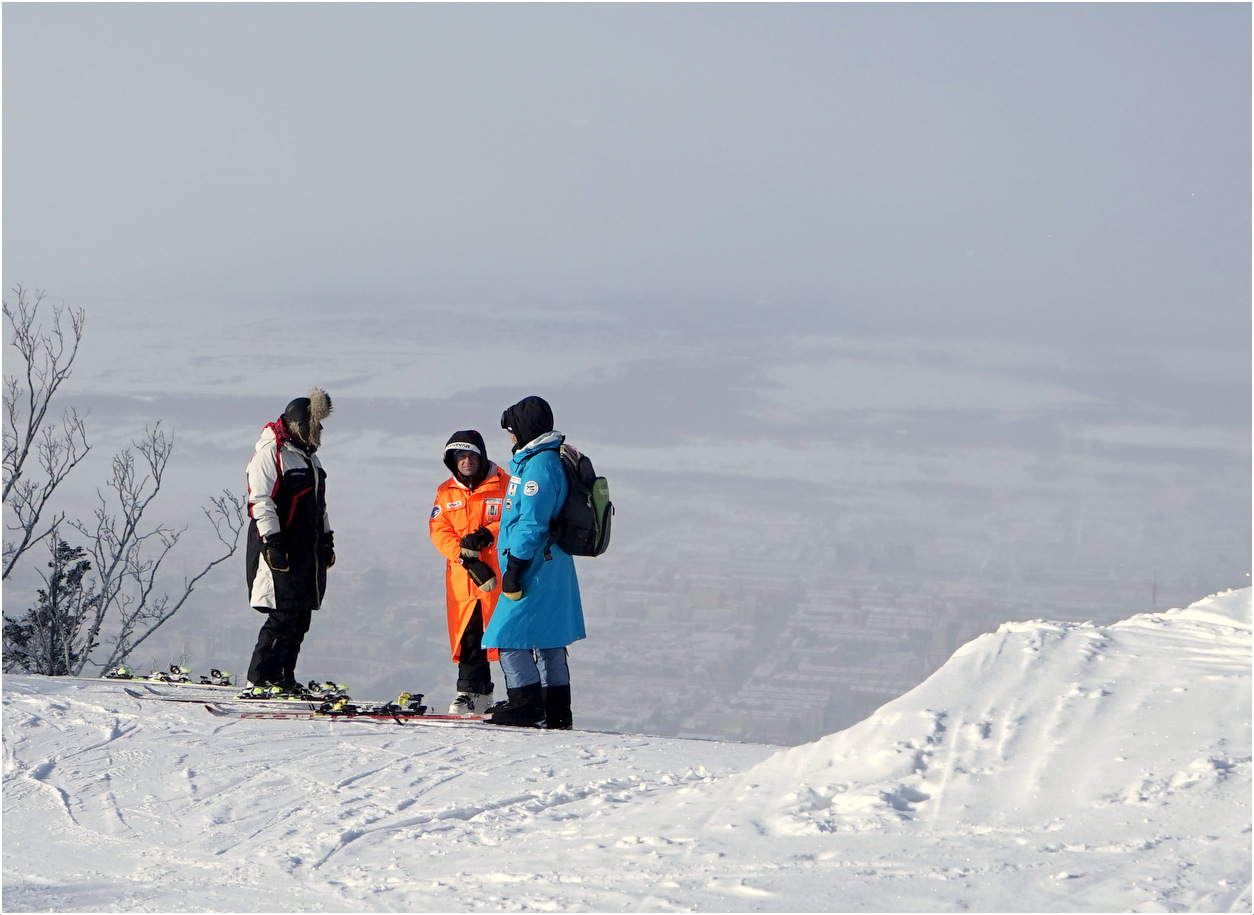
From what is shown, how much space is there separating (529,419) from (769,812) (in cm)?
295

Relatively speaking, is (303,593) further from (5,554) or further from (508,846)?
(5,554)

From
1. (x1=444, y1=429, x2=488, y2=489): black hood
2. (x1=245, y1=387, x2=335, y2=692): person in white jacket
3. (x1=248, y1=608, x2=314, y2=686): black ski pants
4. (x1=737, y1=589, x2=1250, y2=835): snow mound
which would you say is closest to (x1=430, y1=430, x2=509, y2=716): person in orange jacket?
(x1=444, y1=429, x2=488, y2=489): black hood

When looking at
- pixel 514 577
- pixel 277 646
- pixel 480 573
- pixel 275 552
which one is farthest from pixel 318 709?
pixel 514 577

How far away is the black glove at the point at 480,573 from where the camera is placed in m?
6.98

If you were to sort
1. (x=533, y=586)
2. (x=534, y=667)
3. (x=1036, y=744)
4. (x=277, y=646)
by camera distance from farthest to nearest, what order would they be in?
(x=277, y=646)
(x=534, y=667)
(x=533, y=586)
(x=1036, y=744)

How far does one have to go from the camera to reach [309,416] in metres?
7.19

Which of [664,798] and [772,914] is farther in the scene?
[664,798]

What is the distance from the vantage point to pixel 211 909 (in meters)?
3.59

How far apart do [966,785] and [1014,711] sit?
55 cm

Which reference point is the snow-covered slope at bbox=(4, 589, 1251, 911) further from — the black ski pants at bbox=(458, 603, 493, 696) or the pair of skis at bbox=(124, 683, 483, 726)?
the black ski pants at bbox=(458, 603, 493, 696)

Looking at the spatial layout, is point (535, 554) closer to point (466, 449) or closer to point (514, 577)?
point (514, 577)

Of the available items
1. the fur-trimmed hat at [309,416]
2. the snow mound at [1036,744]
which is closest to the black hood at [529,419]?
the fur-trimmed hat at [309,416]

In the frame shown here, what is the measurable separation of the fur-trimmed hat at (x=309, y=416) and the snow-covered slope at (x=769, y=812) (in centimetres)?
214

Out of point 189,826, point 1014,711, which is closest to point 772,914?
point 1014,711
